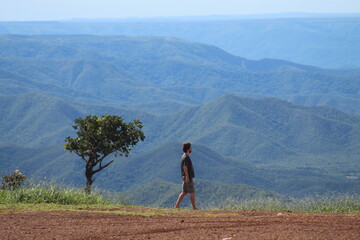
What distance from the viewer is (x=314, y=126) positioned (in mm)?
120875

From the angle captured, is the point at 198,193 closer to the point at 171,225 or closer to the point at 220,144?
the point at 171,225

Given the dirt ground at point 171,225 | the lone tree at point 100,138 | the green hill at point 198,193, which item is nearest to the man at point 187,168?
the dirt ground at point 171,225

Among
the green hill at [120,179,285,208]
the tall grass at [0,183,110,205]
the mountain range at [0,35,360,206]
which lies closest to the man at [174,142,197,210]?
the tall grass at [0,183,110,205]

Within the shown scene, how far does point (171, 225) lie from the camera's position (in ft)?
39.1

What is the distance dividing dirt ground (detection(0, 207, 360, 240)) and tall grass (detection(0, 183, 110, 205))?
1.71 m

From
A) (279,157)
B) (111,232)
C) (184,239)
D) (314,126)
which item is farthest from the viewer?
(314,126)

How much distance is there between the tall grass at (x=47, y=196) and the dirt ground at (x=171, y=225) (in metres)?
1.71

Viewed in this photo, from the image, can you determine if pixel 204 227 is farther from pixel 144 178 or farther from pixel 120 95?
pixel 120 95

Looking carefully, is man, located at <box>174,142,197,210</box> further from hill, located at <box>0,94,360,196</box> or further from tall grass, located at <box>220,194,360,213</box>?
hill, located at <box>0,94,360,196</box>

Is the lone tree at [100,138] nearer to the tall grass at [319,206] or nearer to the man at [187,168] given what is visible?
Answer: the tall grass at [319,206]

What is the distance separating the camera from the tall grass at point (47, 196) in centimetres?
1579

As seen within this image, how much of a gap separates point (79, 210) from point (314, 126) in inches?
4316

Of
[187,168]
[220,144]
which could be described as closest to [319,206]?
[187,168]

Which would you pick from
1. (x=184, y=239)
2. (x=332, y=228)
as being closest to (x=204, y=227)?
(x=184, y=239)
